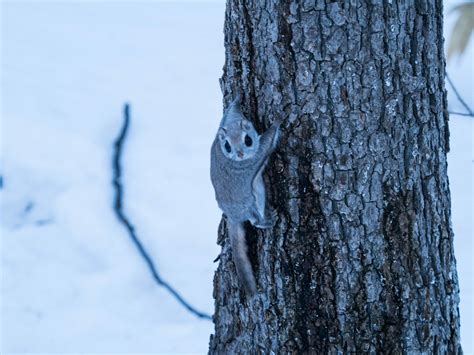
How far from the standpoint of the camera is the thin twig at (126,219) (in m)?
3.31

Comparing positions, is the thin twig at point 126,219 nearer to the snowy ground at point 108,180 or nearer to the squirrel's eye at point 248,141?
the snowy ground at point 108,180

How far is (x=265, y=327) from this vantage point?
1.75m

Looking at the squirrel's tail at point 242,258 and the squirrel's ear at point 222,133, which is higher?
the squirrel's ear at point 222,133

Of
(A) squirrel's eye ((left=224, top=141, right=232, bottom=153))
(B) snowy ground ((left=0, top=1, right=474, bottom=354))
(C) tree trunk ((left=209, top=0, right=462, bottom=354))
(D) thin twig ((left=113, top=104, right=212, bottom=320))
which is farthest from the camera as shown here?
(D) thin twig ((left=113, top=104, right=212, bottom=320))

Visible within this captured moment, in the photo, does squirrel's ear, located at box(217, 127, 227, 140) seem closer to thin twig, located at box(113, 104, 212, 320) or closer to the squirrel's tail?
the squirrel's tail

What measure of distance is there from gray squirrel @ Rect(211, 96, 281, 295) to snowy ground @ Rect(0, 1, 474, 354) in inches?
53.5

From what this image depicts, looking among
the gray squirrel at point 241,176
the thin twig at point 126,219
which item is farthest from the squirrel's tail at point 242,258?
the thin twig at point 126,219

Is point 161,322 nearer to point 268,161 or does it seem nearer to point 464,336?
point 464,336

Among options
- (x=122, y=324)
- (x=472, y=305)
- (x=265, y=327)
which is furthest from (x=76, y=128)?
(x=265, y=327)

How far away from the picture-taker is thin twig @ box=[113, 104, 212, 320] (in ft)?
10.9

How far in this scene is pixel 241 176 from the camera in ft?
5.46

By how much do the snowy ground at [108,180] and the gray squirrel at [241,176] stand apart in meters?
1.36

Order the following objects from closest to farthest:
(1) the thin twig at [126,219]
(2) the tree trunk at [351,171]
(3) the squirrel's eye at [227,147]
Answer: (2) the tree trunk at [351,171] → (3) the squirrel's eye at [227,147] → (1) the thin twig at [126,219]

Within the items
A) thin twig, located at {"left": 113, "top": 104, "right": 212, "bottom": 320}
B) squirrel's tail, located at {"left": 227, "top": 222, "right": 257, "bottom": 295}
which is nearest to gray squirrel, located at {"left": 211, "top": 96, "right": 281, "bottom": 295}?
squirrel's tail, located at {"left": 227, "top": 222, "right": 257, "bottom": 295}
